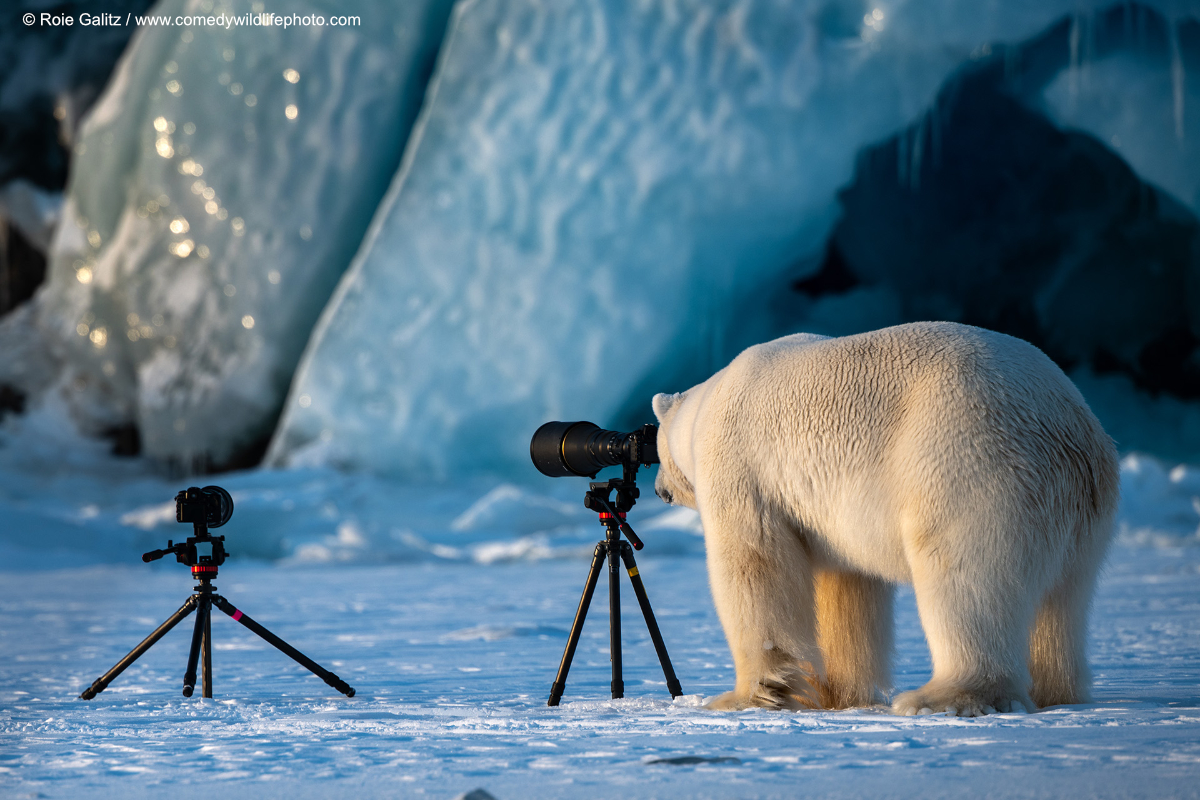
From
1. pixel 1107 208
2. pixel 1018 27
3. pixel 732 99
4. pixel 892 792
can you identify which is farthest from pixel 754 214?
pixel 892 792

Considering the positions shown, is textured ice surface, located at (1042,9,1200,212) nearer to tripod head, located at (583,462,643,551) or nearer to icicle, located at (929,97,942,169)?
icicle, located at (929,97,942,169)

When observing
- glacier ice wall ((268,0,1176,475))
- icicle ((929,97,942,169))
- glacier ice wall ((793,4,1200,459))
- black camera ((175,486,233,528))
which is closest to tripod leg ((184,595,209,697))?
black camera ((175,486,233,528))

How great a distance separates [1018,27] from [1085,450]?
752cm

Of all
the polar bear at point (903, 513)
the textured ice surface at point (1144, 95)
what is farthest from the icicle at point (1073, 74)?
the polar bear at point (903, 513)

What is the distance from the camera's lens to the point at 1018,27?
8.84 metres

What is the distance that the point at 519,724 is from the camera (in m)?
2.33

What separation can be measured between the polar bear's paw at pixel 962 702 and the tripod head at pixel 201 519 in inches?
67.1

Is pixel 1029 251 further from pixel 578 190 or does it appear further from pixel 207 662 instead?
pixel 207 662

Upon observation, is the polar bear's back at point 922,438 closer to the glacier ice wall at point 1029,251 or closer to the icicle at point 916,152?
the glacier ice wall at point 1029,251

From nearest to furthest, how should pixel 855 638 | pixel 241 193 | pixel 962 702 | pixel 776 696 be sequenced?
pixel 962 702 < pixel 776 696 < pixel 855 638 < pixel 241 193

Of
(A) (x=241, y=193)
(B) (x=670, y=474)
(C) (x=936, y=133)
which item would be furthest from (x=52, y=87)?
(B) (x=670, y=474)

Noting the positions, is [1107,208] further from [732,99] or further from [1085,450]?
[1085,450]

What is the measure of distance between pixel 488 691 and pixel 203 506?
2.87 feet

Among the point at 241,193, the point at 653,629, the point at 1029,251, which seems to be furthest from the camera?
the point at 1029,251
